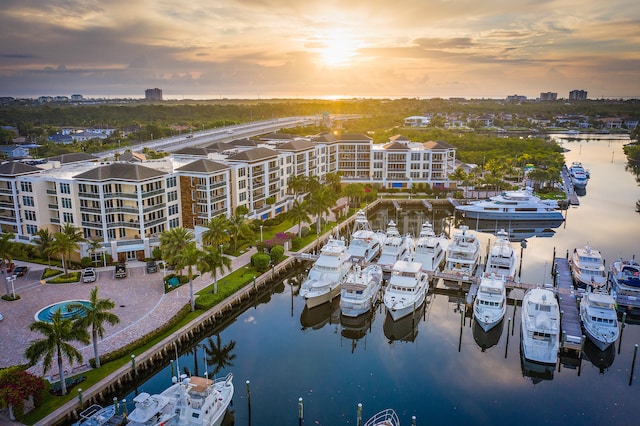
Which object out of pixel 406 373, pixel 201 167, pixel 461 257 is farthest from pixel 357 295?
pixel 201 167

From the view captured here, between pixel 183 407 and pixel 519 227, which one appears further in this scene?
pixel 519 227

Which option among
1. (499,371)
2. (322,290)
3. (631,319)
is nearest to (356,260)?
(322,290)

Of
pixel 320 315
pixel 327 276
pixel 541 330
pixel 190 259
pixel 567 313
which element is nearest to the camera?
pixel 541 330

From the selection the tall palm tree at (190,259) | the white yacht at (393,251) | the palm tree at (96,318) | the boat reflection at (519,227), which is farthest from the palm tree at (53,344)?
the boat reflection at (519,227)

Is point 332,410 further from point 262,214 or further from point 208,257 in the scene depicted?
point 262,214

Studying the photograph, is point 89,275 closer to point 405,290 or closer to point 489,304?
point 405,290

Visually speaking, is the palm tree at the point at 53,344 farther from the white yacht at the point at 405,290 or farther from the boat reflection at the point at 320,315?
the white yacht at the point at 405,290

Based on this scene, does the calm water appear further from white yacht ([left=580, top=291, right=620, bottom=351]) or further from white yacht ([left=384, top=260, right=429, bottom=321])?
white yacht ([left=384, top=260, right=429, bottom=321])
